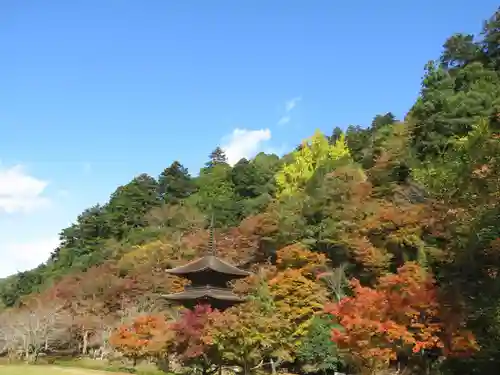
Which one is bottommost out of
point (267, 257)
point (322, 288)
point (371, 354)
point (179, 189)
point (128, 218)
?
point (371, 354)

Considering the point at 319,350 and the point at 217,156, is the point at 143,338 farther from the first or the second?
the point at 217,156

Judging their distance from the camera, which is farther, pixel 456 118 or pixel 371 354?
pixel 456 118

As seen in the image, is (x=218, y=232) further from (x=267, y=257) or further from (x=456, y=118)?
(x=456, y=118)

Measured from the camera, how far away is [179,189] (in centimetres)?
6950

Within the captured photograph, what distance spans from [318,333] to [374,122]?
3340cm

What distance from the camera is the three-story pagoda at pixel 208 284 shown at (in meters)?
27.6

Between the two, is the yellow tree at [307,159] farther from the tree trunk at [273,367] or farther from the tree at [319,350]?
the tree trunk at [273,367]

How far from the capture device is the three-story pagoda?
90.6ft

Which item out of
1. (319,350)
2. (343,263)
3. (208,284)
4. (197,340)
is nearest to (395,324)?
(319,350)

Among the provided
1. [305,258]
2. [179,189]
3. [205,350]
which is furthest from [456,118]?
[179,189]

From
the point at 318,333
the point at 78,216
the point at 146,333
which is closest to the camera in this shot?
the point at 318,333

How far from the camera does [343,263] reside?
33.2 metres

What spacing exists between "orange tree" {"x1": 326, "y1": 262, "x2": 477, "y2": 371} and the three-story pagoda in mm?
8360

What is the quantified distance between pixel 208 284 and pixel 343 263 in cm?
952
